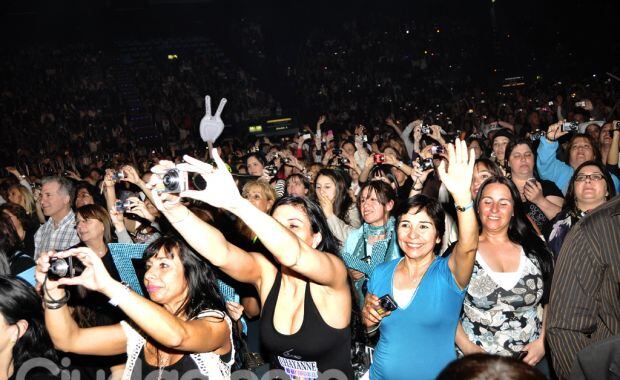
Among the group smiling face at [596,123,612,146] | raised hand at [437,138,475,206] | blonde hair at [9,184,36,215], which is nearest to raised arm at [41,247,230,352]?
raised hand at [437,138,475,206]

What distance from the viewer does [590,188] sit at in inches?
120

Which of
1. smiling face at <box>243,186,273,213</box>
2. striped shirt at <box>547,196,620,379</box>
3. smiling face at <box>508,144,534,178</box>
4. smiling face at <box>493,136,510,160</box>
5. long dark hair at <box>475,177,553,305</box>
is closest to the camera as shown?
striped shirt at <box>547,196,620,379</box>

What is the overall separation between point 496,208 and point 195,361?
182cm

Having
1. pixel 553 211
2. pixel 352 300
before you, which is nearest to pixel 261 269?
pixel 352 300

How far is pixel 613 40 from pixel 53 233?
18.4 m

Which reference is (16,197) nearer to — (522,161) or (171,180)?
(171,180)

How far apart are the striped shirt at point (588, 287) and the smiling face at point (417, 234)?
725mm

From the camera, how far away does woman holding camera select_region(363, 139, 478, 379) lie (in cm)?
201

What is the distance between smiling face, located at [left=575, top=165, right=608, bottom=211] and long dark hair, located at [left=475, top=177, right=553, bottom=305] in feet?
1.82

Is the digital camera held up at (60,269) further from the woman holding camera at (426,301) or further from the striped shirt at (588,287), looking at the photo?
the striped shirt at (588,287)

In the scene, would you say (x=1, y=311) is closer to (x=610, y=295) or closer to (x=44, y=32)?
(x=610, y=295)

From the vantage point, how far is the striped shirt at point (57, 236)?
4.12m

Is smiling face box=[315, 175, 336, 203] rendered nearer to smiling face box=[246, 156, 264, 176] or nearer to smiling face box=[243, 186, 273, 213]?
smiling face box=[243, 186, 273, 213]

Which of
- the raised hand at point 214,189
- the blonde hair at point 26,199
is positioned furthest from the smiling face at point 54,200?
the raised hand at point 214,189
